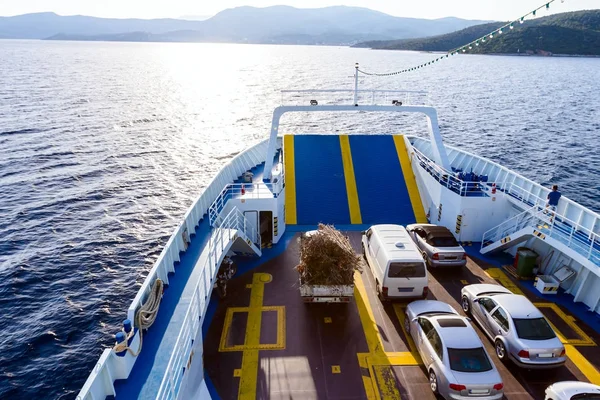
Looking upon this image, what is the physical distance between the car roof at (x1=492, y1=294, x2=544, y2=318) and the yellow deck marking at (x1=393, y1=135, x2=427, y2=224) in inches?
307

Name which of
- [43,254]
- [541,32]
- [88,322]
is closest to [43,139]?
[43,254]

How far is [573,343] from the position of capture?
38.0ft

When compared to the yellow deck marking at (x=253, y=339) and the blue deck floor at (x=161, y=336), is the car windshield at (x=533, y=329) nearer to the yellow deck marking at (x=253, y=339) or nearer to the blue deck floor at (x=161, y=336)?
the yellow deck marking at (x=253, y=339)

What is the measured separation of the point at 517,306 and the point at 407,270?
311 centimetres

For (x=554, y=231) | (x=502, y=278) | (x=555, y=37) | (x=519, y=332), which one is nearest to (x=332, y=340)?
(x=519, y=332)

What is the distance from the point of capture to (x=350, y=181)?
20391mm

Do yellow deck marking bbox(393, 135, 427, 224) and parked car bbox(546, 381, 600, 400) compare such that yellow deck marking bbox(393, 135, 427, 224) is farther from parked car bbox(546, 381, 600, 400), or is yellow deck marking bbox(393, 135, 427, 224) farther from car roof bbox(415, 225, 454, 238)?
parked car bbox(546, 381, 600, 400)

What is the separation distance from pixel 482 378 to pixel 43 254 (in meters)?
23.1

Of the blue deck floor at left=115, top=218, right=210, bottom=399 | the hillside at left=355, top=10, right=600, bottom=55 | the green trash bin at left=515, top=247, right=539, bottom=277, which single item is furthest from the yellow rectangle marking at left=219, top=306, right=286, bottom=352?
the hillside at left=355, top=10, right=600, bottom=55

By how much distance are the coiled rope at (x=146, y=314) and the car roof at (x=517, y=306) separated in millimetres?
9198

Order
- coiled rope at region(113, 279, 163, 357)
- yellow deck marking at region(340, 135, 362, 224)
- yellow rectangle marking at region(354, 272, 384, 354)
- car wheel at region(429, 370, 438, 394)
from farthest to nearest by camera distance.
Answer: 1. yellow deck marking at region(340, 135, 362, 224)
2. yellow rectangle marking at region(354, 272, 384, 354)
3. car wheel at region(429, 370, 438, 394)
4. coiled rope at region(113, 279, 163, 357)

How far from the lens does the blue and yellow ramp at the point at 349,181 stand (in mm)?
19109

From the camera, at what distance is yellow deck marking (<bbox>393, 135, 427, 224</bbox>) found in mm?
19297

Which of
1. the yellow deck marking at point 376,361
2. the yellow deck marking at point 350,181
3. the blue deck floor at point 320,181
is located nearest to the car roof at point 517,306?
the yellow deck marking at point 376,361
